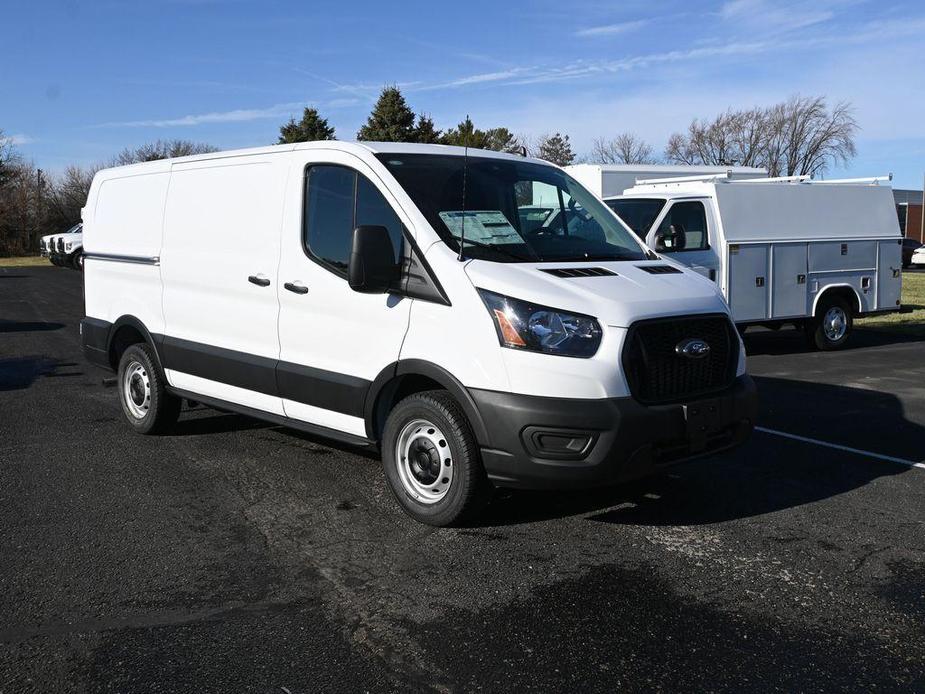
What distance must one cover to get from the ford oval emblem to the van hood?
16 centimetres

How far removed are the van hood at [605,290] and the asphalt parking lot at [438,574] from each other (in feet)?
4.10

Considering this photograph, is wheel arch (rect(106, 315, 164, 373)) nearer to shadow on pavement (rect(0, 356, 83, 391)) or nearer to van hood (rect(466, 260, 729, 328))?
shadow on pavement (rect(0, 356, 83, 391))

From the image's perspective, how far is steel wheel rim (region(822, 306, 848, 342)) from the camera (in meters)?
13.2

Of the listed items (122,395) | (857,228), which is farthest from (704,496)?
(857,228)

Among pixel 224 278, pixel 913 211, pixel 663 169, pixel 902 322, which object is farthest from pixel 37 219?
pixel 913 211

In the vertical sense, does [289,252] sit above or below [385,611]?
above

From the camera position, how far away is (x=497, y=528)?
509 cm

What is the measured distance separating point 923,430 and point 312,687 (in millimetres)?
6393

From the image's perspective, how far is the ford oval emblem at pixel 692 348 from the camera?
4871mm

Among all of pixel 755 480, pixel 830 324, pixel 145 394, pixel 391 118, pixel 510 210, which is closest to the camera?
pixel 510 210

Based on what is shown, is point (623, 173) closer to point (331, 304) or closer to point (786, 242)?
point (786, 242)

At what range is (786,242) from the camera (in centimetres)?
1247

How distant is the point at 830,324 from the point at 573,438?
32.7ft

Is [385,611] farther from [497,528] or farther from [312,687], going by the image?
[497,528]
